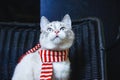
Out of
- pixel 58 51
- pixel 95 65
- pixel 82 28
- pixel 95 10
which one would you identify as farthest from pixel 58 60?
pixel 95 10

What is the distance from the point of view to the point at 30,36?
144 centimetres

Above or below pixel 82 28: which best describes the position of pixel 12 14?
above

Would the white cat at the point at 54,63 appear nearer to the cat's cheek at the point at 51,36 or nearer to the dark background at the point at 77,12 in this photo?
the cat's cheek at the point at 51,36

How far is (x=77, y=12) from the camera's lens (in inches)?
65.1

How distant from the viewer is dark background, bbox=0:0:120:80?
1.64m

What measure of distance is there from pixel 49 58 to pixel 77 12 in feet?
1.95

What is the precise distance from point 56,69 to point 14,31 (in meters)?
0.43

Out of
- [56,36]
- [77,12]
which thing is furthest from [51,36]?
[77,12]

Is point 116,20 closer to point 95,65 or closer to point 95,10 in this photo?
point 95,10

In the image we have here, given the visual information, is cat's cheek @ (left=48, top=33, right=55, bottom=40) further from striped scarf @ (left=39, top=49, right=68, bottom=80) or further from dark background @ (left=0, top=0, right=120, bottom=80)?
dark background @ (left=0, top=0, right=120, bottom=80)

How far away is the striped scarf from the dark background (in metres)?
0.53

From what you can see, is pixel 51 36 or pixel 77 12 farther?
pixel 77 12

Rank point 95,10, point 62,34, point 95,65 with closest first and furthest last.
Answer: point 62,34
point 95,65
point 95,10

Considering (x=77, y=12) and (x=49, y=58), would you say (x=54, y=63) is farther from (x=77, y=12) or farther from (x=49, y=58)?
(x=77, y=12)
